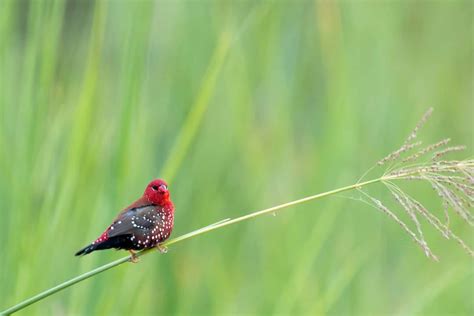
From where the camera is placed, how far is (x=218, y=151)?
3.18 meters

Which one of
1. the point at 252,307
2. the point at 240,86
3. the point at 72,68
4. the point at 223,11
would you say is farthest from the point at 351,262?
the point at 72,68

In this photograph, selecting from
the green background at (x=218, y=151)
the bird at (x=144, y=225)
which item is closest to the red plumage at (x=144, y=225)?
the bird at (x=144, y=225)

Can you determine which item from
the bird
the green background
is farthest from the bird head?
the green background

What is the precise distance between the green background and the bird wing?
51cm

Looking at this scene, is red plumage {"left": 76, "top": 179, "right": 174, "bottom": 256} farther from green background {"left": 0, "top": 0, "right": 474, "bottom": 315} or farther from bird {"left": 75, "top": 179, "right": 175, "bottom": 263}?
green background {"left": 0, "top": 0, "right": 474, "bottom": 315}

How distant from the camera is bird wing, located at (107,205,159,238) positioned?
169 centimetres

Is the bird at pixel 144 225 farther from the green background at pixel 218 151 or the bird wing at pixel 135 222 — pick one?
the green background at pixel 218 151

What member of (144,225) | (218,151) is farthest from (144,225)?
(218,151)

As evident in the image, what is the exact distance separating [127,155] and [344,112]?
1.07m

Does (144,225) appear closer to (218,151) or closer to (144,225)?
(144,225)

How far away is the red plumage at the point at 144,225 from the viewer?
1.68 meters

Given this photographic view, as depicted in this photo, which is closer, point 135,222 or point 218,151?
point 135,222

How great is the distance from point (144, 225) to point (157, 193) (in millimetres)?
96

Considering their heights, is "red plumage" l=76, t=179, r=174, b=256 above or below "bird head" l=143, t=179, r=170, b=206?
below
